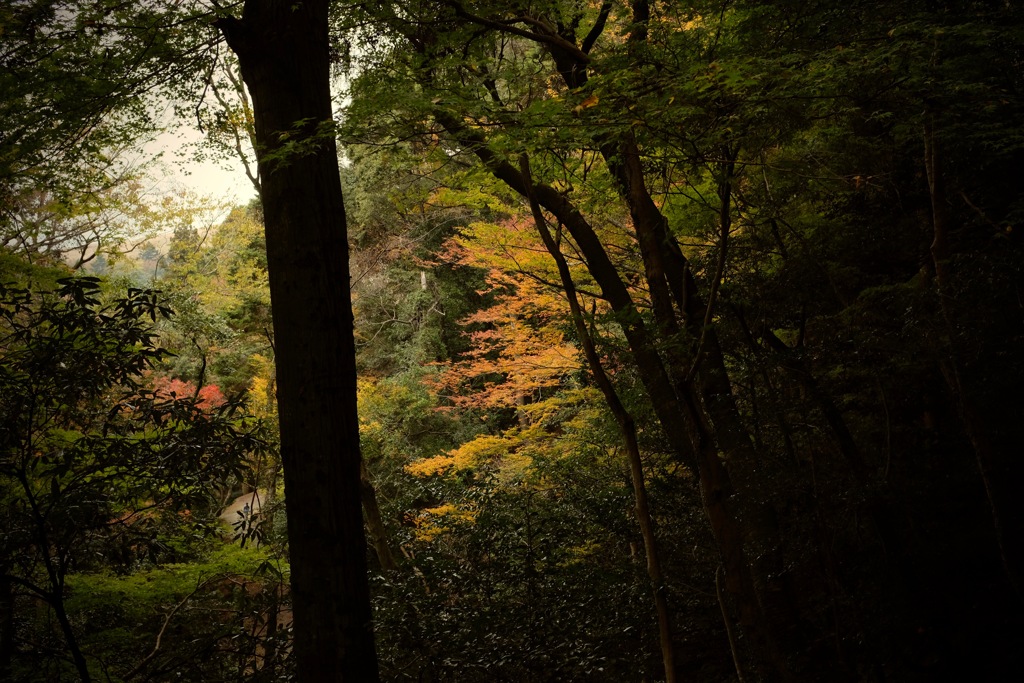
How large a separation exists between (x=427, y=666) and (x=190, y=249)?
17.1m

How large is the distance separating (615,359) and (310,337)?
15.8ft

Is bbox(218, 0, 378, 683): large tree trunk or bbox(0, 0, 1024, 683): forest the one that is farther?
bbox(0, 0, 1024, 683): forest

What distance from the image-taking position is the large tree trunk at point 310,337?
2.79 m

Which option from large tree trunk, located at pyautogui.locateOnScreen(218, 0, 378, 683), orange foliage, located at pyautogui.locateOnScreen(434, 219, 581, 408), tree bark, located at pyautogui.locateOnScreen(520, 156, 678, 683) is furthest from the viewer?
orange foliage, located at pyautogui.locateOnScreen(434, 219, 581, 408)

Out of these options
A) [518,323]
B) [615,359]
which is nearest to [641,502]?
[615,359]

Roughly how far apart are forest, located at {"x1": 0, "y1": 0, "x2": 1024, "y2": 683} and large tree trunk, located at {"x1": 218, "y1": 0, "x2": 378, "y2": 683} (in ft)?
0.05

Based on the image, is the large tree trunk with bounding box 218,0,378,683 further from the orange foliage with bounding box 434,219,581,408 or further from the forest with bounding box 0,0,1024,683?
the orange foliage with bounding box 434,219,581,408

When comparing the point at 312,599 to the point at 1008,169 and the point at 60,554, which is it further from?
the point at 1008,169

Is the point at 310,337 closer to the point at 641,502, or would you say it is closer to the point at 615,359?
the point at 641,502

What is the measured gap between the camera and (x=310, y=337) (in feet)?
9.57

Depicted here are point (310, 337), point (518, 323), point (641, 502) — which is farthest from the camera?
point (518, 323)

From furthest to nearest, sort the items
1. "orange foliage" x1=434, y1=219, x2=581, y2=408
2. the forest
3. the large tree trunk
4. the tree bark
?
"orange foliage" x1=434, y1=219, x2=581, y2=408, the tree bark, the forest, the large tree trunk

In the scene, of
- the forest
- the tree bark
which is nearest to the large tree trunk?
the forest

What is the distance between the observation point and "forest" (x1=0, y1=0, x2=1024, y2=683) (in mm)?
3096
